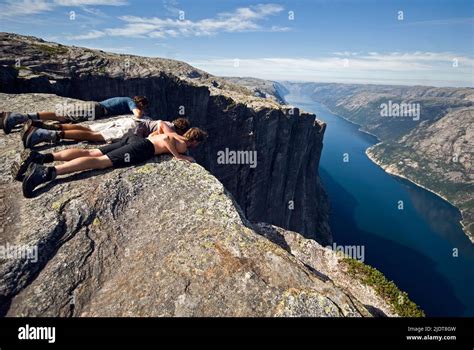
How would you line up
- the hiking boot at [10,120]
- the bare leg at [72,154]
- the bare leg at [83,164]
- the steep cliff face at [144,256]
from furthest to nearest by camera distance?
the hiking boot at [10,120]
the bare leg at [72,154]
the bare leg at [83,164]
the steep cliff face at [144,256]

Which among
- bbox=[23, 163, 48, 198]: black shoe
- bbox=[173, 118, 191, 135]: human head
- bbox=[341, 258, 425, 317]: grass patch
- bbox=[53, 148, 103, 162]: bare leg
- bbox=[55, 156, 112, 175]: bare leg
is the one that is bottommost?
bbox=[341, 258, 425, 317]: grass patch

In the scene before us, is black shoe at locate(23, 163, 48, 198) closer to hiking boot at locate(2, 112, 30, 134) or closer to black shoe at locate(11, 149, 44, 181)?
black shoe at locate(11, 149, 44, 181)

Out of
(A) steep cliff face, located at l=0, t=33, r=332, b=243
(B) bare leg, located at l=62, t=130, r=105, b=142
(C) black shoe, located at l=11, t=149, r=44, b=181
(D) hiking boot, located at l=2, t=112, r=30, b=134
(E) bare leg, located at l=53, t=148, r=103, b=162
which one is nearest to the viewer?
(C) black shoe, located at l=11, t=149, r=44, b=181

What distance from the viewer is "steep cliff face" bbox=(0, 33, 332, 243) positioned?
131ft

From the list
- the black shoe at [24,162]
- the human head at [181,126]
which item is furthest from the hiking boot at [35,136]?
the human head at [181,126]

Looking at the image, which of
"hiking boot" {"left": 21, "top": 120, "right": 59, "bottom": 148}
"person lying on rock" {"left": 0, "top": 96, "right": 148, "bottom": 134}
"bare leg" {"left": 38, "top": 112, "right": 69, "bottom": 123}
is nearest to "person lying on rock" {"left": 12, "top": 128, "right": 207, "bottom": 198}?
"hiking boot" {"left": 21, "top": 120, "right": 59, "bottom": 148}

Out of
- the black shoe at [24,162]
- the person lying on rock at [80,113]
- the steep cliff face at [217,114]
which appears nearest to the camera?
the black shoe at [24,162]

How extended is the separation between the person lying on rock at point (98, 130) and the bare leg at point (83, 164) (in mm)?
2787

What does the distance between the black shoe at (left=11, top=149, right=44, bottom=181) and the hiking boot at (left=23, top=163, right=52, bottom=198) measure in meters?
0.30

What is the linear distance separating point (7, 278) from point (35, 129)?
931 cm

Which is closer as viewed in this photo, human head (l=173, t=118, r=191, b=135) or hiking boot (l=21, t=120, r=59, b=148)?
hiking boot (l=21, t=120, r=59, b=148)

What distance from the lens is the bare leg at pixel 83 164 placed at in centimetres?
1393

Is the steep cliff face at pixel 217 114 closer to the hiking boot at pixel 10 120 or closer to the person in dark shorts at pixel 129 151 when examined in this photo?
the hiking boot at pixel 10 120
